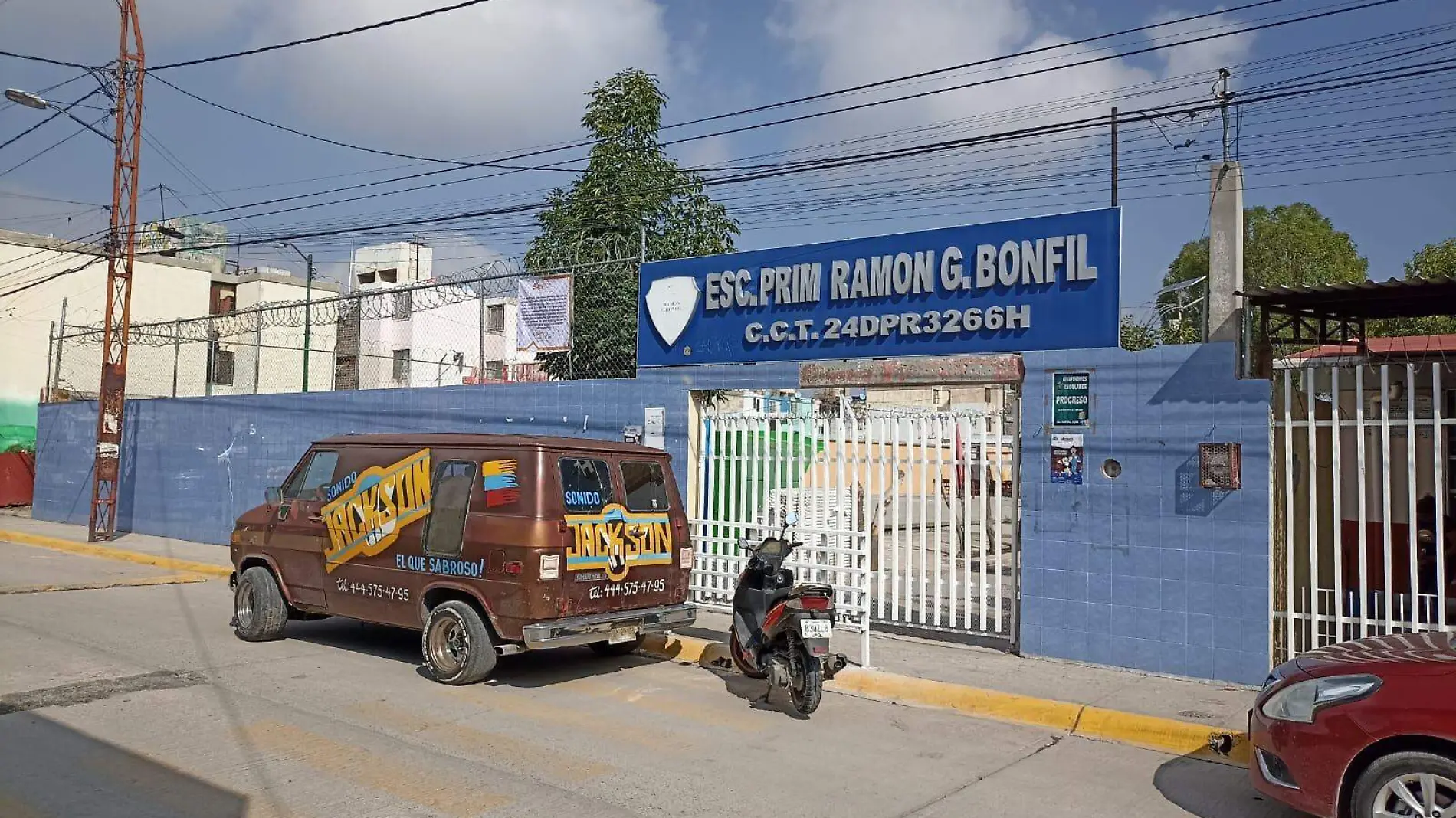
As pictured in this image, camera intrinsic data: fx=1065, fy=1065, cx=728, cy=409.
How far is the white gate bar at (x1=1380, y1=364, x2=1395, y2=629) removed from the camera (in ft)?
25.0

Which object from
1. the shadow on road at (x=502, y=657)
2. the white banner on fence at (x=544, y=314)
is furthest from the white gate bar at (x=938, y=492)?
the white banner on fence at (x=544, y=314)

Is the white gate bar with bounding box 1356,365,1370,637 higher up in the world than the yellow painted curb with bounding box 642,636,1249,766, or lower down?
higher up

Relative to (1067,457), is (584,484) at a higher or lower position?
lower

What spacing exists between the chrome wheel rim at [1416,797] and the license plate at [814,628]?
11.5 feet

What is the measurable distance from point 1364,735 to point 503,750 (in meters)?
4.58

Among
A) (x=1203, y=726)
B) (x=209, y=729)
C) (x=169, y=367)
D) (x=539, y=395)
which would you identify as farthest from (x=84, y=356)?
(x=1203, y=726)

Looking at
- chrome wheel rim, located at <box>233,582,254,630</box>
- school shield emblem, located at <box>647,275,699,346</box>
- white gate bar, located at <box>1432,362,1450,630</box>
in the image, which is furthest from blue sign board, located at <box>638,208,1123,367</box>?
chrome wheel rim, located at <box>233,582,254,630</box>

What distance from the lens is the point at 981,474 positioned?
9438 millimetres

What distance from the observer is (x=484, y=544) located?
812cm

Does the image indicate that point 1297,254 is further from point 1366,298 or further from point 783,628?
point 783,628

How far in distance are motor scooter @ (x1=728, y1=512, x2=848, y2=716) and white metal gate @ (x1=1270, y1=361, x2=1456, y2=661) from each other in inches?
143

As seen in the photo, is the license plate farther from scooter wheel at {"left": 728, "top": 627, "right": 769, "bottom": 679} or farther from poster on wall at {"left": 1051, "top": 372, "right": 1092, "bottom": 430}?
poster on wall at {"left": 1051, "top": 372, "right": 1092, "bottom": 430}

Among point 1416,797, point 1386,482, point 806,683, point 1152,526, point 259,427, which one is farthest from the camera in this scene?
point 259,427

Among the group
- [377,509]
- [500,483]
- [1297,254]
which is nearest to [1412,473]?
[500,483]
